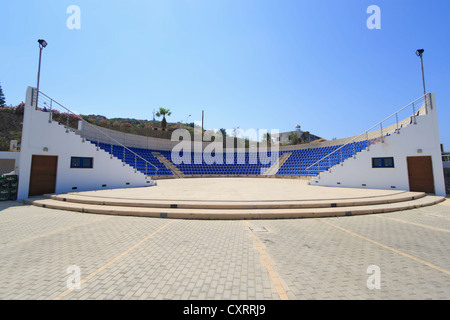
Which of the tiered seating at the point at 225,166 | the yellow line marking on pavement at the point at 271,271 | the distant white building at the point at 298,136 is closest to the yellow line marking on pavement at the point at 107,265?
the yellow line marking on pavement at the point at 271,271

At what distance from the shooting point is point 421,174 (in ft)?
40.3

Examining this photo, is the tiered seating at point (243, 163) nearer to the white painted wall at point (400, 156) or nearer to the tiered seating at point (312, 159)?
the tiered seating at point (312, 159)

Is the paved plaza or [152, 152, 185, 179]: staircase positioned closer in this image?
the paved plaza

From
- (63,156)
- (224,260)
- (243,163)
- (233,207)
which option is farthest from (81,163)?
(243,163)

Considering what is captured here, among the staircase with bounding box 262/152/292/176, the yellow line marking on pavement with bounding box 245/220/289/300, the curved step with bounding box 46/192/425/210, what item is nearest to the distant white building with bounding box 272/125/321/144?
the staircase with bounding box 262/152/292/176

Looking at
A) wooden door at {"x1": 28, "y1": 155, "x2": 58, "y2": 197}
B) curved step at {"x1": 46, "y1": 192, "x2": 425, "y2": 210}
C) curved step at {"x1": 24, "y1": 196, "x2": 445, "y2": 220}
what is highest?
wooden door at {"x1": 28, "y1": 155, "x2": 58, "y2": 197}

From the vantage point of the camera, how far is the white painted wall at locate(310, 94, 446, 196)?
12000 millimetres

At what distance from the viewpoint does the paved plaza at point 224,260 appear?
9.07 ft

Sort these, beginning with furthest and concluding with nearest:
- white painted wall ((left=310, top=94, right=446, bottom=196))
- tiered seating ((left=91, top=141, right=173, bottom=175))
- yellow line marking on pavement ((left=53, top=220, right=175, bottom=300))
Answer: tiered seating ((left=91, top=141, right=173, bottom=175)), white painted wall ((left=310, top=94, right=446, bottom=196)), yellow line marking on pavement ((left=53, top=220, right=175, bottom=300))

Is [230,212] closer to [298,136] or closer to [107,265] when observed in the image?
[107,265]

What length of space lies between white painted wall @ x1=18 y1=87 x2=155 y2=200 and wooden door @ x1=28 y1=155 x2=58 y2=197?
0.20 m

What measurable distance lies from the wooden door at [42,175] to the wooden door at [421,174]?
78.4 feet

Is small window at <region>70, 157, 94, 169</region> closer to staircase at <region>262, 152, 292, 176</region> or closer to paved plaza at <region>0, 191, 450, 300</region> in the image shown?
paved plaza at <region>0, 191, 450, 300</region>

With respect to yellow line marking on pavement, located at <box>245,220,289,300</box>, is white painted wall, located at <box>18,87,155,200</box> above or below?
above
